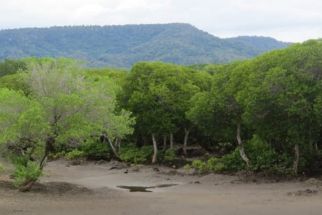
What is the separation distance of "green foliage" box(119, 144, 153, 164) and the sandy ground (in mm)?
7594

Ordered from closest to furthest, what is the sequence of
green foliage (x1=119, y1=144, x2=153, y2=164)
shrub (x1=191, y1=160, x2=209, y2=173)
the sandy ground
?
the sandy ground → shrub (x1=191, y1=160, x2=209, y2=173) → green foliage (x1=119, y1=144, x2=153, y2=164)

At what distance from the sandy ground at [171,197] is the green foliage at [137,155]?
7.59 meters

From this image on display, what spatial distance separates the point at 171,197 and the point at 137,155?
19.5 m

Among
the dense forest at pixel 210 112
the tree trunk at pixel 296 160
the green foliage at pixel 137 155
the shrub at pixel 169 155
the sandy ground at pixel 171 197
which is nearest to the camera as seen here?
the sandy ground at pixel 171 197

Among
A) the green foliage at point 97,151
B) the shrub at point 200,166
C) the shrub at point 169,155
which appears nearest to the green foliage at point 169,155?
the shrub at point 169,155

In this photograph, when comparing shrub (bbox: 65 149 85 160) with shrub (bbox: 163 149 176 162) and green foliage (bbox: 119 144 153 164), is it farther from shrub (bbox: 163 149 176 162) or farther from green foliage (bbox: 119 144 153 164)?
shrub (bbox: 163 149 176 162)

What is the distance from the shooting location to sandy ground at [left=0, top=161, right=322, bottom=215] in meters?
22.9

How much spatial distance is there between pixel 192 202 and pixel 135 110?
20522 mm

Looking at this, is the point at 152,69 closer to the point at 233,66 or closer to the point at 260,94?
the point at 233,66

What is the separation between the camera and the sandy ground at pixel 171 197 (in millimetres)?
22863

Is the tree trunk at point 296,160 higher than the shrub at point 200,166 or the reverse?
higher

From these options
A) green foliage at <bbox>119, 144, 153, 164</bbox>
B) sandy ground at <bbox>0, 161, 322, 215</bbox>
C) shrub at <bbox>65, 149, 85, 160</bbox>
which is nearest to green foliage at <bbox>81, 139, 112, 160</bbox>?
shrub at <bbox>65, 149, 85, 160</bbox>

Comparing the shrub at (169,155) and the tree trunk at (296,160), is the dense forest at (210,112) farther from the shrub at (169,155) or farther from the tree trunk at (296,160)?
the shrub at (169,155)

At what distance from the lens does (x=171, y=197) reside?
2766cm
